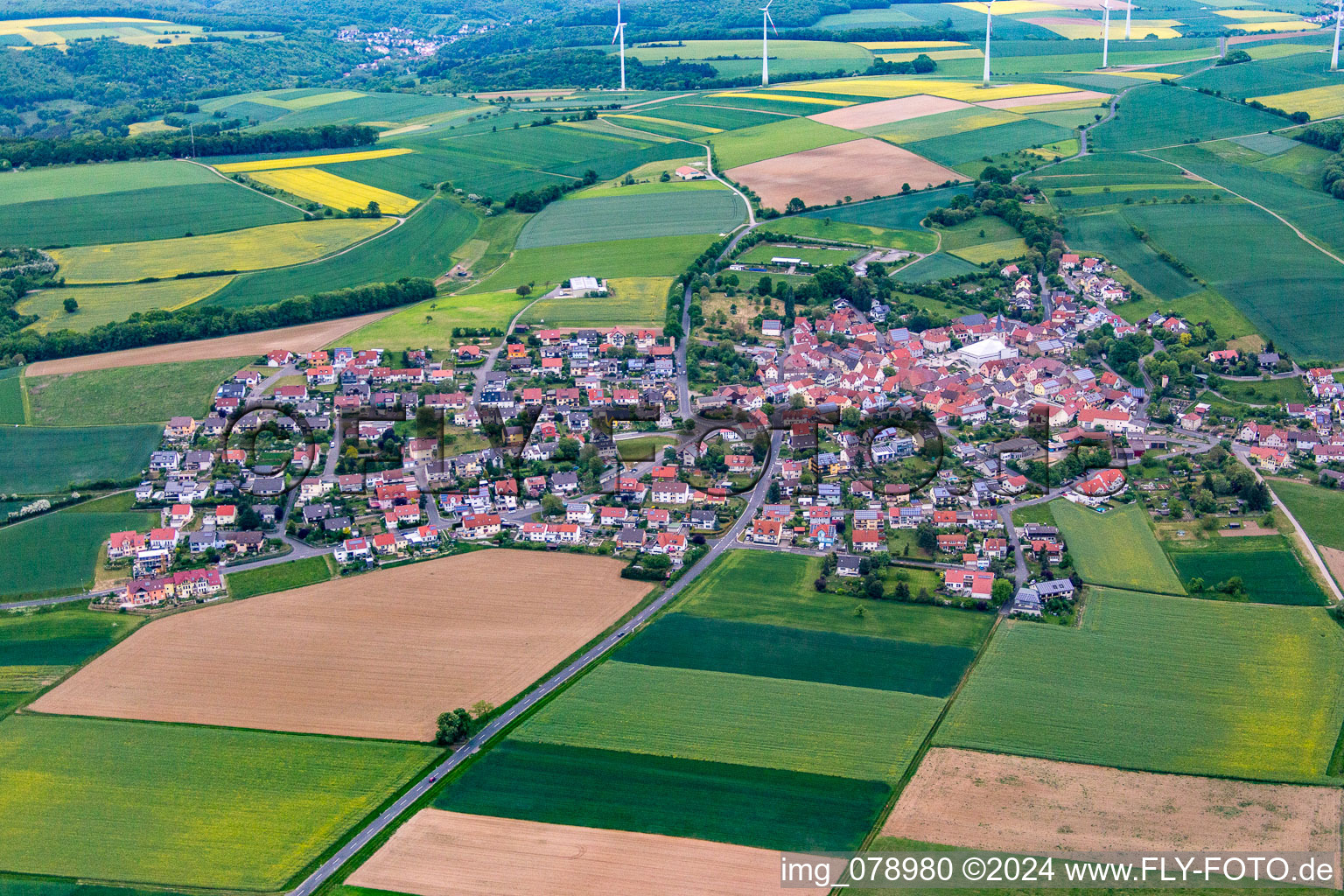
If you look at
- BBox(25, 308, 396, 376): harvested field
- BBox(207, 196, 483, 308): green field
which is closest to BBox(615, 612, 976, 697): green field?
BBox(25, 308, 396, 376): harvested field

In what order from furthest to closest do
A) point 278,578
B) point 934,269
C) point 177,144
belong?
point 177,144 < point 934,269 < point 278,578

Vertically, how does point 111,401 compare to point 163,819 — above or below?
above

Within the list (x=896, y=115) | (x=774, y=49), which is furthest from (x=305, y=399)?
(x=774, y=49)

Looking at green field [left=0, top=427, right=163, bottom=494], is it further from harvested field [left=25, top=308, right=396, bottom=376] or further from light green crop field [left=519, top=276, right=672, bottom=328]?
light green crop field [left=519, top=276, right=672, bottom=328]

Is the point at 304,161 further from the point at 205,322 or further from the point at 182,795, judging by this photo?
the point at 182,795

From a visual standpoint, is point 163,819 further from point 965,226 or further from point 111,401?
point 965,226

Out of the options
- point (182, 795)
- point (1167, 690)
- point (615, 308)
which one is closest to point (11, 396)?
point (615, 308)

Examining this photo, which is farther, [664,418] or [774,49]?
[774,49]
